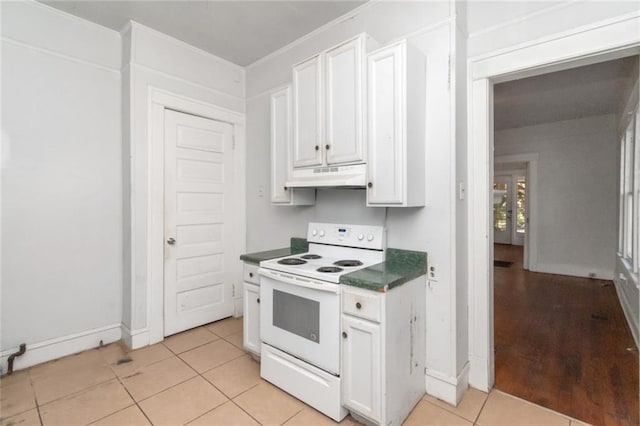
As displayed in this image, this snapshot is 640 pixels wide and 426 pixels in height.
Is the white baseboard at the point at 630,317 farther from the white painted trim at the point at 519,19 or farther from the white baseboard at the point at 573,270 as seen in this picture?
the white painted trim at the point at 519,19

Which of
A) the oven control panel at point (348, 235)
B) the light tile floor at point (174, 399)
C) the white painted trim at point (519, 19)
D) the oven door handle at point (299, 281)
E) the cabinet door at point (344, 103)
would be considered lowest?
the light tile floor at point (174, 399)

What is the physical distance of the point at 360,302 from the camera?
5.51 ft

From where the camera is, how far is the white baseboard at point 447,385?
1.90 metres

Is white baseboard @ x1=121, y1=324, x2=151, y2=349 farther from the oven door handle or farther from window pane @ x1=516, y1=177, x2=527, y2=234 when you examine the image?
window pane @ x1=516, y1=177, x2=527, y2=234

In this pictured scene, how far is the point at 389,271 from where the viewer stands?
1896 mm

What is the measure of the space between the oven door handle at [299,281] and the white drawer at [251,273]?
10.2 inches

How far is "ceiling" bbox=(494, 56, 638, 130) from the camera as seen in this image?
129 inches

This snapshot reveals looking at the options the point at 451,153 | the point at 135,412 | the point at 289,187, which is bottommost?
the point at 135,412

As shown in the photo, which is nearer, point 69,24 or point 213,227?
point 69,24

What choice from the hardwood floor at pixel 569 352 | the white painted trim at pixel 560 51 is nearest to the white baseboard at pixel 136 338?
the hardwood floor at pixel 569 352

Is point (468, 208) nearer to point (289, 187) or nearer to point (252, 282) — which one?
point (289, 187)

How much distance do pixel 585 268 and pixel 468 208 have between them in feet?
15.9

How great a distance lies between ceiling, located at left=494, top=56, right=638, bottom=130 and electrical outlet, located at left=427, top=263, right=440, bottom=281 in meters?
2.77

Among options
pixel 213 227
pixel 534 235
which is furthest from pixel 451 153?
pixel 534 235
